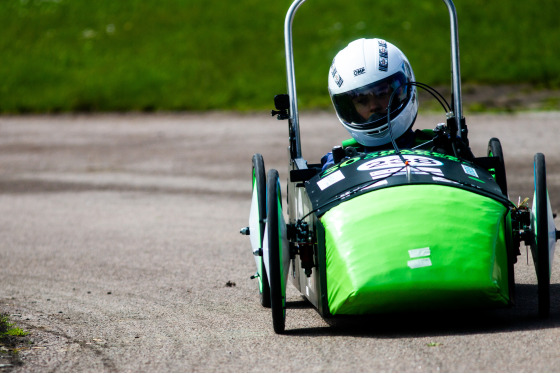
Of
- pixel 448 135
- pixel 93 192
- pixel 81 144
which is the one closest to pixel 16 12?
pixel 81 144

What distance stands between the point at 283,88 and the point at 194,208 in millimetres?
14297

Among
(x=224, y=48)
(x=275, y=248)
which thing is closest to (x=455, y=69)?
(x=275, y=248)

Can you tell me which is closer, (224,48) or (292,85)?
(292,85)

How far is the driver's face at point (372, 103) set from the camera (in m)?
5.91

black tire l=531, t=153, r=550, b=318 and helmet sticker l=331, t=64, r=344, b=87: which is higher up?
helmet sticker l=331, t=64, r=344, b=87

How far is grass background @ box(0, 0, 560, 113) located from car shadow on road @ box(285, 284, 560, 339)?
18.0 metres

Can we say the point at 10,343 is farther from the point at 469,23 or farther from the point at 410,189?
the point at 469,23

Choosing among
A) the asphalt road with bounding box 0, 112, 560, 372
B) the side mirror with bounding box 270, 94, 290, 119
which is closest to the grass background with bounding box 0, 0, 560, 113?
the asphalt road with bounding box 0, 112, 560, 372

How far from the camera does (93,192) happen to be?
1327 cm

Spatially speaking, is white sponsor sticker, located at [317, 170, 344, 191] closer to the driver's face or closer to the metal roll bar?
the driver's face

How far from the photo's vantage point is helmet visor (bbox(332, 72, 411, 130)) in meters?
5.89

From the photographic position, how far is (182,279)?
7.35 m

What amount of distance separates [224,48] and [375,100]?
22.9 meters

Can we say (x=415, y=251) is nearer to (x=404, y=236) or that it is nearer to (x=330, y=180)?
(x=404, y=236)
